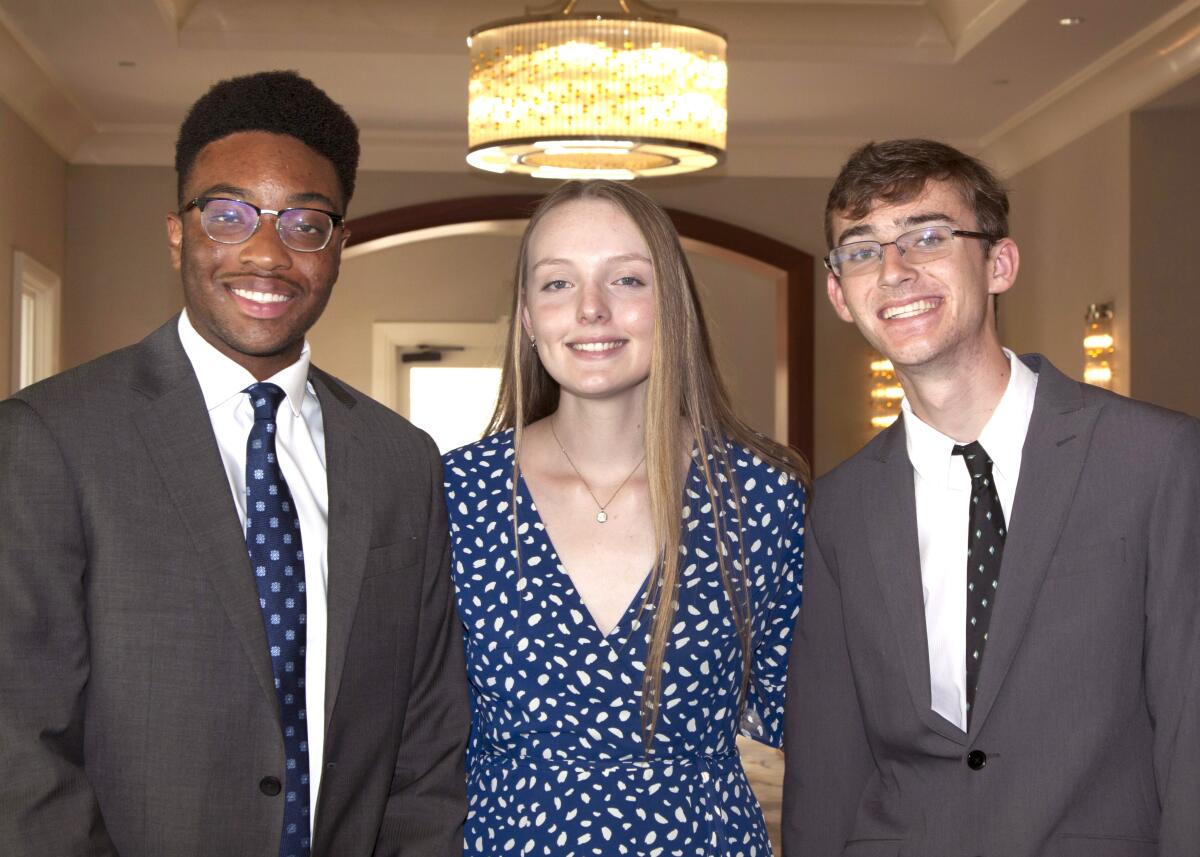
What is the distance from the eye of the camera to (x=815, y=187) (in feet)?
30.3

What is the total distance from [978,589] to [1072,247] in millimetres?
6231

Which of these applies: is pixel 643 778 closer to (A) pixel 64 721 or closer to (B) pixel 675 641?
(B) pixel 675 641

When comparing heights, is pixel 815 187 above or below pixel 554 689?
above

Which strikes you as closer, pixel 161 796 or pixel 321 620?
pixel 161 796

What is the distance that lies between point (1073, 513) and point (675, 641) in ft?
2.15

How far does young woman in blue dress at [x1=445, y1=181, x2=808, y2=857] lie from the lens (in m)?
2.30

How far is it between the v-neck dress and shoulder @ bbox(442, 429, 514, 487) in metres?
0.03

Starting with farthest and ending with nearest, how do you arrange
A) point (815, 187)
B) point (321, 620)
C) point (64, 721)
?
point (815, 187) → point (321, 620) → point (64, 721)

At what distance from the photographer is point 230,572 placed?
1838 mm

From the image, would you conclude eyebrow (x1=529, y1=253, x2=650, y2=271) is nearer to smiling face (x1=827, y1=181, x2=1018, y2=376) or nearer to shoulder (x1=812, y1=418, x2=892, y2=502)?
smiling face (x1=827, y1=181, x2=1018, y2=376)

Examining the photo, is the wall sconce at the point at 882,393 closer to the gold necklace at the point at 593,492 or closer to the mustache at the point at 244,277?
the gold necklace at the point at 593,492

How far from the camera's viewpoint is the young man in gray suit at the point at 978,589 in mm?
2018

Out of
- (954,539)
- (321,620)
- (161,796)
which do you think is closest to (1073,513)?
(954,539)

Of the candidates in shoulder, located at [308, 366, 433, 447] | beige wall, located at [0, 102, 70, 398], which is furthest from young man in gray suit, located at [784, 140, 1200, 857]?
beige wall, located at [0, 102, 70, 398]
